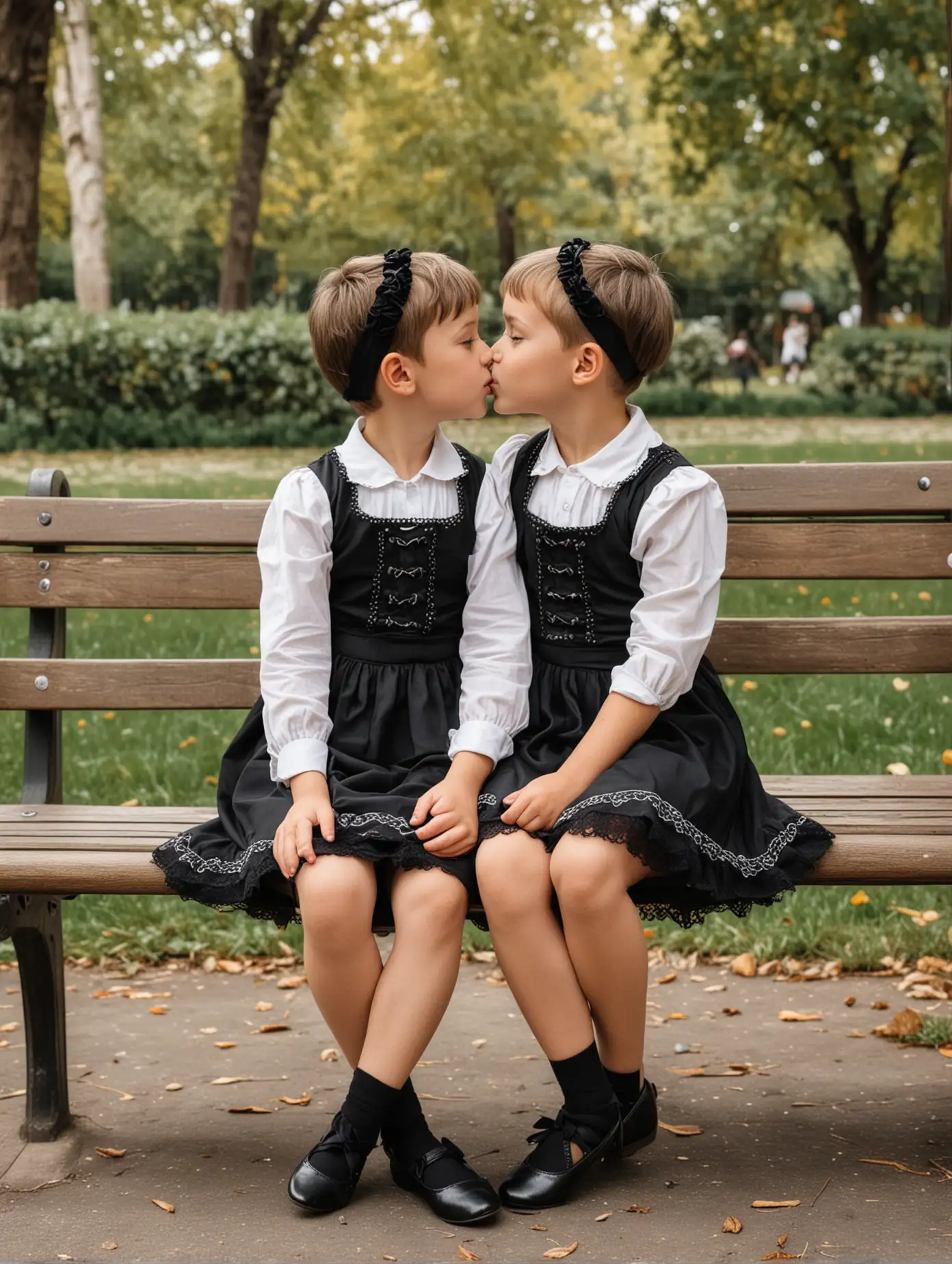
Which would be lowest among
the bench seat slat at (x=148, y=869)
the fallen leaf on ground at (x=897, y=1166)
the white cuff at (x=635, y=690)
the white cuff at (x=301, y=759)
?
the fallen leaf on ground at (x=897, y=1166)

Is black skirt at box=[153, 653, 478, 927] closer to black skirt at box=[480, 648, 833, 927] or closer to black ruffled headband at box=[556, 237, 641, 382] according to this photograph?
black skirt at box=[480, 648, 833, 927]

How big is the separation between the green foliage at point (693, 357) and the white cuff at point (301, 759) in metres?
18.5

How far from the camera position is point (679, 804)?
8.25ft

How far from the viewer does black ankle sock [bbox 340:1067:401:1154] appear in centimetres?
245

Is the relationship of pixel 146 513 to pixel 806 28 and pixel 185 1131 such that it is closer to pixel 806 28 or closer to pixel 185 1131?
pixel 185 1131

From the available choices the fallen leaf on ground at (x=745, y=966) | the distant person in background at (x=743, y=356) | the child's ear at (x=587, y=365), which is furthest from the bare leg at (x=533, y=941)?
the distant person in background at (x=743, y=356)

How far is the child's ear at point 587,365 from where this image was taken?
273 centimetres

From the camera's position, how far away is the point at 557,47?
2206 centimetres

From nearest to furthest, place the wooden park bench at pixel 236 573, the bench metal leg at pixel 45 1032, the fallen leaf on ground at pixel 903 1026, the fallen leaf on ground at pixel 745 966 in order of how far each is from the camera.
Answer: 1. the bench metal leg at pixel 45 1032
2. the wooden park bench at pixel 236 573
3. the fallen leaf on ground at pixel 903 1026
4. the fallen leaf on ground at pixel 745 966

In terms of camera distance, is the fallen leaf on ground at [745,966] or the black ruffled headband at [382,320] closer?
the black ruffled headband at [382,320]

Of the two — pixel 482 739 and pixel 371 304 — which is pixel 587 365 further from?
pixel 482 739

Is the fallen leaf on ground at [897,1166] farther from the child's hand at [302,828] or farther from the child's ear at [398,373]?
the child's ear at [398,373]

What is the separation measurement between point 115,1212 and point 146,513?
1315 millimetres

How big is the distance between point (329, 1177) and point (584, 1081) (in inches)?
17.3
